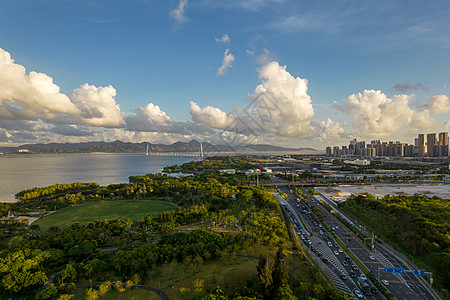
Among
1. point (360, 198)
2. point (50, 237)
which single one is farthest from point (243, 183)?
point (50, 237)

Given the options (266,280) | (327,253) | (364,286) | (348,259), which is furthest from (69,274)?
(348,259)

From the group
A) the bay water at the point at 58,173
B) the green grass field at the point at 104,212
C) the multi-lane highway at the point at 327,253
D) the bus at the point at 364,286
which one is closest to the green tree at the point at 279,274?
the multi-lane highway at the point at 327,253

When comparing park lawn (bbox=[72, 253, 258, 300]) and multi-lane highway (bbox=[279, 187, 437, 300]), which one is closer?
park lawn (bbox=[72, 253, 258, 300])

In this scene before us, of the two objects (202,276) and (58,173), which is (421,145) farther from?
(58,173)

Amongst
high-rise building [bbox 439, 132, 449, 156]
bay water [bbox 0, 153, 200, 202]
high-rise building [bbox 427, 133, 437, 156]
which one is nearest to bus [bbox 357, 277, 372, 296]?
bay water [bbox 0, 153, 200, 202]

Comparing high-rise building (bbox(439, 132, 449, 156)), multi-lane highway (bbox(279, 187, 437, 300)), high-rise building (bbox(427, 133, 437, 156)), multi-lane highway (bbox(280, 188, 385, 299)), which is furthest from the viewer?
high-rise building (bbox(427, 133, 437, 156))

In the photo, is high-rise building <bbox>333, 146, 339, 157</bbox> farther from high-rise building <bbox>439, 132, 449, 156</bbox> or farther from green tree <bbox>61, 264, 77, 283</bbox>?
green tree <bbox>61, 264, 77, 283</bbox>

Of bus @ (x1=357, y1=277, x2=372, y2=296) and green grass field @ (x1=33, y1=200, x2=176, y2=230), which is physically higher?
bus @ (x1=357, y1=277, x2=372, y2=296)
